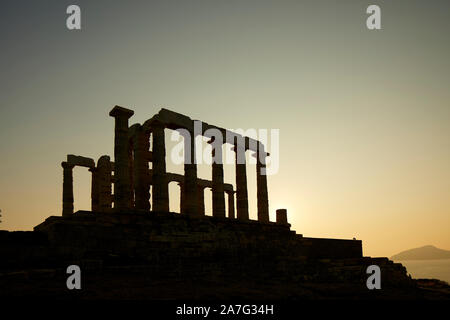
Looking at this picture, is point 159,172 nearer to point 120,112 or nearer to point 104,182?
point 120,112

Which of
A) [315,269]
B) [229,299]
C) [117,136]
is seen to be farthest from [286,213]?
[229,299]

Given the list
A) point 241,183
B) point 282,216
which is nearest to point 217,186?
point 241,183

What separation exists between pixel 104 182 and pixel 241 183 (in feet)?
36.0

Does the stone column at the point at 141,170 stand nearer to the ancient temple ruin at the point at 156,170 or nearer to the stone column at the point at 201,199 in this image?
the ancient temple ruin at the point at 156,170

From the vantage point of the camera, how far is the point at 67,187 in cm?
2959

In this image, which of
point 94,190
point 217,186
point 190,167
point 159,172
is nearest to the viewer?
point 159,172

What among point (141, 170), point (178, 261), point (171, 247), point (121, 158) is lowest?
point (178, 261)

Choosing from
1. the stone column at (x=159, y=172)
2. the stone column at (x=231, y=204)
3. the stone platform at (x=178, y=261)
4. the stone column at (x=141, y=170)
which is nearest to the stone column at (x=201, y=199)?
the stone column at (x=231, y=204)

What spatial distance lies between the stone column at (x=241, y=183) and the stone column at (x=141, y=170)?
284 inches

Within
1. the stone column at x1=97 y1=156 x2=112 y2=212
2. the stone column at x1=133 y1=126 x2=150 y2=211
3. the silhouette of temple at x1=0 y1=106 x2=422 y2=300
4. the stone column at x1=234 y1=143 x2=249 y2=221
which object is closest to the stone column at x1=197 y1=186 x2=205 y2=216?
the silhouette of temple at x1=0 y1=106 x2=422 y2=300

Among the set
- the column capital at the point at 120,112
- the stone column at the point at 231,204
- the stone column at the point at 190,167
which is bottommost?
the stone column at the point at 231,204

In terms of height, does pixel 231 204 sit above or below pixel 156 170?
below

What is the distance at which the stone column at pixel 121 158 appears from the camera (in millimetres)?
23141

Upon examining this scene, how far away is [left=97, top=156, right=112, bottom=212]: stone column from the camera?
29.8 m
